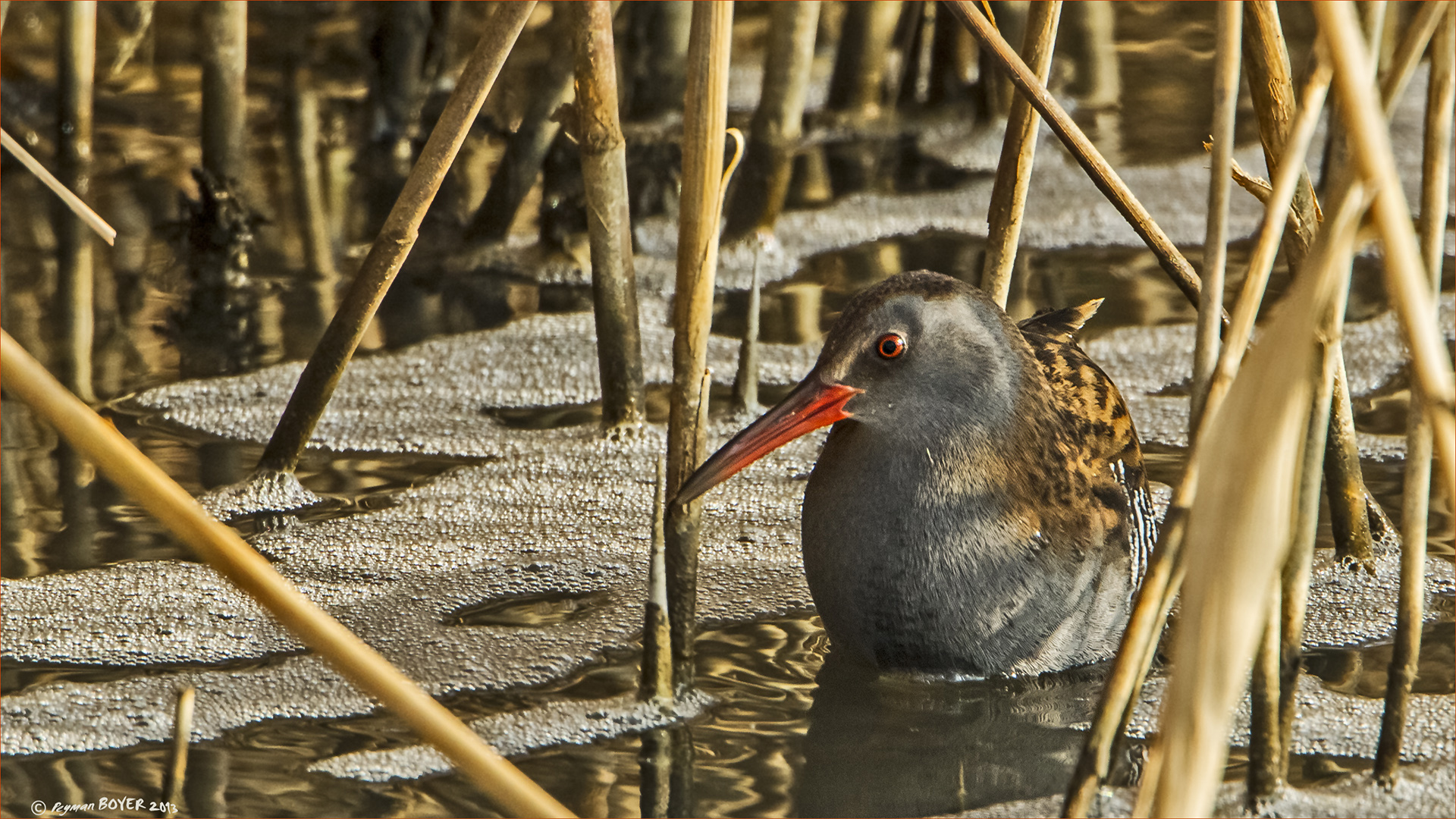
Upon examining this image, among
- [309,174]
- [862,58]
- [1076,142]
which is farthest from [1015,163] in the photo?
[309,174]

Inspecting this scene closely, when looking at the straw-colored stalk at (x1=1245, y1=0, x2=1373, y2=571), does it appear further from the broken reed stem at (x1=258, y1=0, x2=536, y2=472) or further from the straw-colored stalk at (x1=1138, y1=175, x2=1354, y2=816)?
the broken reed stem at (x1=258, y1=0, x2=536, y2=472)

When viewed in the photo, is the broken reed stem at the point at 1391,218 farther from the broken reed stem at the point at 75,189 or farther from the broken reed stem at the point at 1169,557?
the broken reed stem at the point at 75,189

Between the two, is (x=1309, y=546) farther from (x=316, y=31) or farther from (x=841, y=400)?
(x=316, y=31)

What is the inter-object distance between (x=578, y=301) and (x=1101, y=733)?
3176 millimetres

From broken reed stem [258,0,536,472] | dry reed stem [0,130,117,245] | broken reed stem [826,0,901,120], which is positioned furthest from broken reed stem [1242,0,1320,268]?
broken reed stem [826,0,901,120]

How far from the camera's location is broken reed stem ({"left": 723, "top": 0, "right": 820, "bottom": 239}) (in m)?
5.13

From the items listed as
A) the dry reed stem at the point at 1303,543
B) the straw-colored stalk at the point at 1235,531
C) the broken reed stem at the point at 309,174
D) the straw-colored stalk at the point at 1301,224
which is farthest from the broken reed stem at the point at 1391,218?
the broken reed stem at the point at 309,174

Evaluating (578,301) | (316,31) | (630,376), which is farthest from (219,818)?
(316,31)

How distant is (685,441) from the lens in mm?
2537

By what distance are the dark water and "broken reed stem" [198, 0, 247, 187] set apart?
33cm

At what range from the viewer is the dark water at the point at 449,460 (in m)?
2.55

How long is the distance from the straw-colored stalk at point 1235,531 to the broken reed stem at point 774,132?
3636mm

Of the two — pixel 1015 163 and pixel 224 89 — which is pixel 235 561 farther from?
pixel 224 89

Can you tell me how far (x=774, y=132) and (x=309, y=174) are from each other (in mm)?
1711
